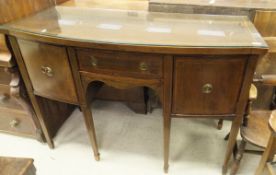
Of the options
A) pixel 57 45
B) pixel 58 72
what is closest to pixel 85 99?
pixel 58 72

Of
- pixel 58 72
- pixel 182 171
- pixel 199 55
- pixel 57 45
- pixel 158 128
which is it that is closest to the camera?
pixel 199 55

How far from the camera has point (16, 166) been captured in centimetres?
74

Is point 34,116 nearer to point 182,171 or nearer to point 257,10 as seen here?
point 182,171

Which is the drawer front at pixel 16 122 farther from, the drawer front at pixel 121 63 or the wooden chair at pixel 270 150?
the wooden chair at pixel 270 150

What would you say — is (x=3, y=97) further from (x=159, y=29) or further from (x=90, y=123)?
(x=159, y=29)

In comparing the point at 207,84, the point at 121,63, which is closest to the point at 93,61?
the point at 121,63

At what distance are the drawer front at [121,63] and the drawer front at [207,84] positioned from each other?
0.10m

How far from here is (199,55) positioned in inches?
39.3

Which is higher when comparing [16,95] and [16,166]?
→ [16,166]

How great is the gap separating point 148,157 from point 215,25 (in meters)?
0.95

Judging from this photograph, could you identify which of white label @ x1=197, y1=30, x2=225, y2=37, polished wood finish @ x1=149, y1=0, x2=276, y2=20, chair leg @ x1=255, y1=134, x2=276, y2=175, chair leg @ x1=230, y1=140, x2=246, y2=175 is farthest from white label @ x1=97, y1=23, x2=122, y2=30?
chair leg @ x1=230, y1=140, x2=246, y2=175

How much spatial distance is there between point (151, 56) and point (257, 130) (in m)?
0.74

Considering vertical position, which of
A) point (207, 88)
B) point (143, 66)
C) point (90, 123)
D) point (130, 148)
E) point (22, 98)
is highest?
point (143, 66)

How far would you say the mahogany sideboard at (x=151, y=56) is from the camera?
39.4 inches
